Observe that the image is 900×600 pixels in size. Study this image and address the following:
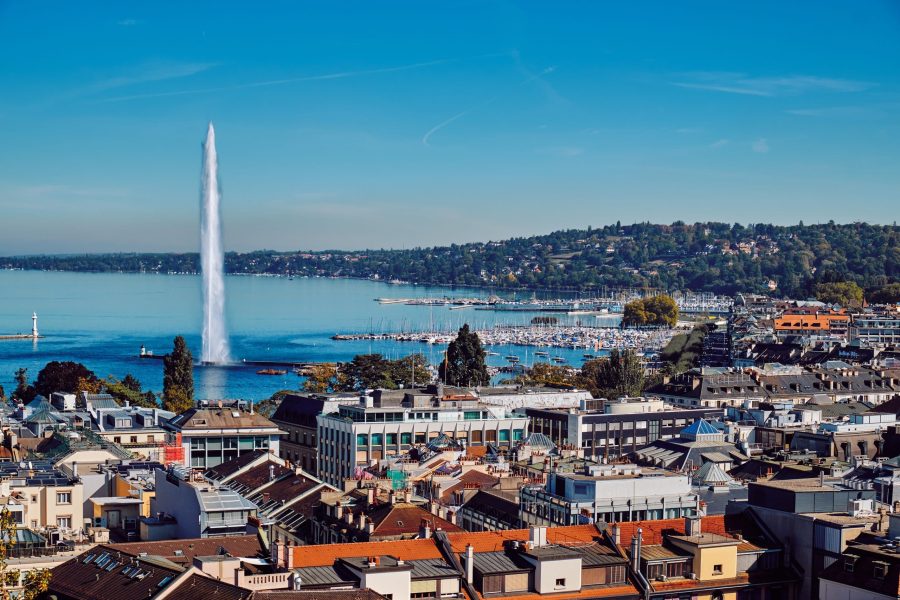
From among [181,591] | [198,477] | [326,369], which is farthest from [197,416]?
[326,369]

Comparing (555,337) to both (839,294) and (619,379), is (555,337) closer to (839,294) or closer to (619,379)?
(839,294)

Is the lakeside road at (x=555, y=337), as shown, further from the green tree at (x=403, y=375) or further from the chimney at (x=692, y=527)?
the chimney at (x=692, y=527)

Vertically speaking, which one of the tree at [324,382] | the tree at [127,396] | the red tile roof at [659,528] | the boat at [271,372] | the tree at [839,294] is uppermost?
the tree at [839,294]

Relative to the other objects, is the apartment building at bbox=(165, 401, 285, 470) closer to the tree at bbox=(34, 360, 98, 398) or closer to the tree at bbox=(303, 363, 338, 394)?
the tree at bbox=(34, 360, 98, 398)

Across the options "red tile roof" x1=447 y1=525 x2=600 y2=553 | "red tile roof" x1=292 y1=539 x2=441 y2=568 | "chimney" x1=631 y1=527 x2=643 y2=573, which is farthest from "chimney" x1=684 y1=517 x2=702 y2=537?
"red tile roof" x1=292 y1=539 x2=441 y2=568

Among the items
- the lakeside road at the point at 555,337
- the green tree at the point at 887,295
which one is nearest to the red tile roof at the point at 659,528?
the lakeside road at the point at 555,337

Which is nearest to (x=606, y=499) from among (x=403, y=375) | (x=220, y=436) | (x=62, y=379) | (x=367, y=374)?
(x=220, y=436)
